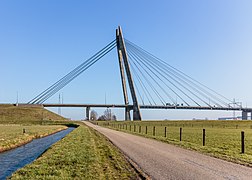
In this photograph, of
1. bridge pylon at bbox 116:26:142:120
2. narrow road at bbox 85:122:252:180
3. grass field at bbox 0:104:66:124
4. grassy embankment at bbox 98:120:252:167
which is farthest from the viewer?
grass field at bbox 0:104:66:124

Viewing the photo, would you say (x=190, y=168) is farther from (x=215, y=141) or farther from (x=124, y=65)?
(x=124, y=65)

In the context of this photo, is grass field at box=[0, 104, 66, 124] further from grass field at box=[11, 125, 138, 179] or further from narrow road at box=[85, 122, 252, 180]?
narrow road at box=[85, 122, 252, 180]

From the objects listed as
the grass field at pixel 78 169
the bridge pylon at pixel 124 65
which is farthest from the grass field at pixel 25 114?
the grass field at pixel 78 169

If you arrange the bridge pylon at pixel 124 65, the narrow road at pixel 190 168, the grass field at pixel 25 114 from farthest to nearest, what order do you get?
the grass field at pixel 25 114 → the bridge pylon at pixel 124 65 → the narrow road at pixel 190 168

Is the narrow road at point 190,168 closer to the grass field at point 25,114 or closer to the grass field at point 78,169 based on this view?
the grass field at point 78,169

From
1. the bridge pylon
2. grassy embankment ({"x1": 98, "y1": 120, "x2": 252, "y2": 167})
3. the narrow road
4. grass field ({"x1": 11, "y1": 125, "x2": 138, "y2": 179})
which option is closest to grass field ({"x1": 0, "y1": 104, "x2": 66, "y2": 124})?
the bridge pylon

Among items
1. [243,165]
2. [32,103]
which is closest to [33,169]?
[243,165]

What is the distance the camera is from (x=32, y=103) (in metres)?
88.0

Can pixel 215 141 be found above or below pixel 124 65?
below

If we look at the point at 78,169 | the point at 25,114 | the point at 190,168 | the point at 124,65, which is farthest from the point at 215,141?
the point at 25,114

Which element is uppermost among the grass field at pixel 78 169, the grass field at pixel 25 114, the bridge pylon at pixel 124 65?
the bridge pylon at pixel 124 65

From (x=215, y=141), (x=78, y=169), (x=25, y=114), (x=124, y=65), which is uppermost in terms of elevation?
(x=124, y=65)

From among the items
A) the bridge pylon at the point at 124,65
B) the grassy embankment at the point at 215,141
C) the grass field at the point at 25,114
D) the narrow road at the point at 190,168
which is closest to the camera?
the narrow road at the point at 190,168

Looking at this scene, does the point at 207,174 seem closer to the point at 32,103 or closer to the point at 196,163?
the point at 196,163
